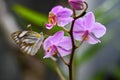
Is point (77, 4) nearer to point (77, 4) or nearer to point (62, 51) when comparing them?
point (77, 4)

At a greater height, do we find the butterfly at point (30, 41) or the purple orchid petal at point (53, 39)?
the butterfly at point (30, 41)

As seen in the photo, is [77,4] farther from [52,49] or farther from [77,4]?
[52,49]

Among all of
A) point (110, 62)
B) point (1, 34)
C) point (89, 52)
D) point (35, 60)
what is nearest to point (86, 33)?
point (89, 52)

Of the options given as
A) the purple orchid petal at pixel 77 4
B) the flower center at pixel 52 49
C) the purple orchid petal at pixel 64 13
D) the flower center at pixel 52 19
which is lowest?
the flower center at pixel 52 49

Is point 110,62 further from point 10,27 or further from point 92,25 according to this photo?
point 92,25

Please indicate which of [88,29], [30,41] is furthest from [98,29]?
[30,41]
